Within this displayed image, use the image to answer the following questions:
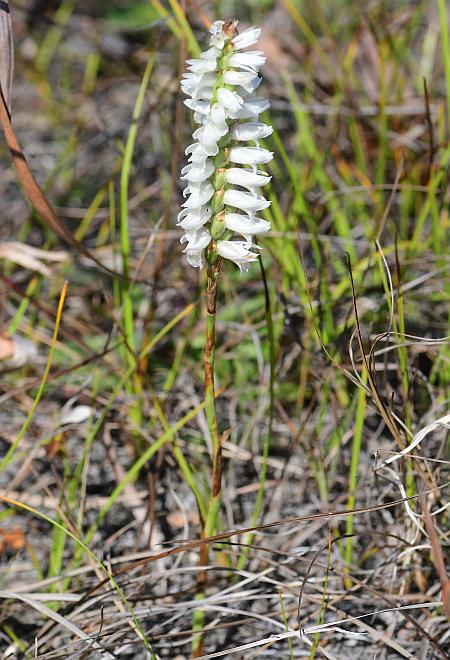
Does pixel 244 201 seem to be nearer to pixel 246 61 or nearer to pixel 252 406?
pixel 246 61

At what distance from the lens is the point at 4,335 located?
1.65 meters

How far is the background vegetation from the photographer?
122 cm

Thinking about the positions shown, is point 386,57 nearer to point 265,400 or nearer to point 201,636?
point 265,400

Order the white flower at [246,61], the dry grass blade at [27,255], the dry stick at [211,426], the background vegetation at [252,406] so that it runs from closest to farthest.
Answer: the white flower at [246,61]
the dry stick at [211,426]
the background vegetation at [252,406]
the dry grass blade at [27,255]

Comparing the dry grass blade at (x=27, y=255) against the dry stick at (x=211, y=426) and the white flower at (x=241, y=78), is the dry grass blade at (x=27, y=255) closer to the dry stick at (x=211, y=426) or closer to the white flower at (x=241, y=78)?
the dry stick at (x=211, y=426)

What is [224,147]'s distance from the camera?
0.95 meters

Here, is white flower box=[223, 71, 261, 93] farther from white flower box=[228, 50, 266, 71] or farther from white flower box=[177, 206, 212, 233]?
white flower box=[177, 206, 212, 233]

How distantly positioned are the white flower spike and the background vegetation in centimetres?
19

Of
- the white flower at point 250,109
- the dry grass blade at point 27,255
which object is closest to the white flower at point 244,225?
the white flower at point 250,109

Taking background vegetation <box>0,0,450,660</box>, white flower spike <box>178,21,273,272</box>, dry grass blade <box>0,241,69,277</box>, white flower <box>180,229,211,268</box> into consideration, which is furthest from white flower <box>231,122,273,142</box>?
dry grass blade <box>0,241,69,277</box>

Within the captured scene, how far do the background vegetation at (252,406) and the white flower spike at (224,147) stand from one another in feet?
0.63

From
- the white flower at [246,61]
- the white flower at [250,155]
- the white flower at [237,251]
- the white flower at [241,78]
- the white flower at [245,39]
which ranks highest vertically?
the white flower at [245,39]

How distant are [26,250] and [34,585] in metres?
0.78

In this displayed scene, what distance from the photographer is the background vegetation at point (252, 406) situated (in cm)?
122
